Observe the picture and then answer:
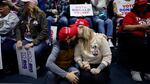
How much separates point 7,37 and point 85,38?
127 centimetres

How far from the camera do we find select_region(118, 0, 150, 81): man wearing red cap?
11.5ft

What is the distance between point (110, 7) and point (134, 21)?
4.10 feet

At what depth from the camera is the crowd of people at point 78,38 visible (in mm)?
2973

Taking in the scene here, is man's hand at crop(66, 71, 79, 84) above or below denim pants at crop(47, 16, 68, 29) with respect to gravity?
below

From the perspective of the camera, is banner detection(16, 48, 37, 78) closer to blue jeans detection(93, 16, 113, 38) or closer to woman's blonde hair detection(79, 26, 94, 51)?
woman's blonde hair detection(79, 26, 94, 51)

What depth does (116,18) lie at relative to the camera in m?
4.58

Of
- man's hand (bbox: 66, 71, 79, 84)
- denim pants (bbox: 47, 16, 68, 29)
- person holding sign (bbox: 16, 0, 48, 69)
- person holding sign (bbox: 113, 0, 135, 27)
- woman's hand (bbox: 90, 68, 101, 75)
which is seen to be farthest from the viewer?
person holding sign (bbox: 113, 0, 135, 27)

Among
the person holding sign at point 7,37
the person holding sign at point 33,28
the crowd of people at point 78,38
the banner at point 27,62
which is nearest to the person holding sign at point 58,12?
the crowd of people at point 78,38

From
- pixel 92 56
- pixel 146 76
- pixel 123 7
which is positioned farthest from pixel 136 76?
pixel 123 7

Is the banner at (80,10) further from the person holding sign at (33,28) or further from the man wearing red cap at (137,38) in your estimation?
the man wearing red cap at (137,38)

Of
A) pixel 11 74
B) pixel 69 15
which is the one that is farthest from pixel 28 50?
pixel 69 15

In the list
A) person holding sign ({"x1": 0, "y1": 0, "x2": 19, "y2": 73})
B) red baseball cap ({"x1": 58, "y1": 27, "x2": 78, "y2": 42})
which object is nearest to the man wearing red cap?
red baseball cap ({"x1": 58, "y1": 27, "x2": 78, "y2": 42})

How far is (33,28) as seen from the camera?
12.2 feet

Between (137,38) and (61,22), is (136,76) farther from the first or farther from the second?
(61,22)
